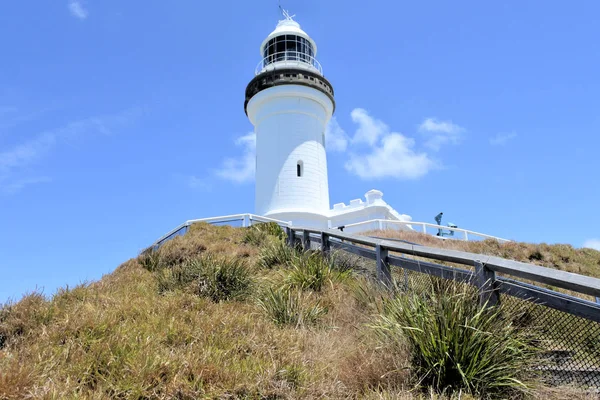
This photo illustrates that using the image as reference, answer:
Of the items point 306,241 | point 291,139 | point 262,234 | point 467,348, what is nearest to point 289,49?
point 291,139

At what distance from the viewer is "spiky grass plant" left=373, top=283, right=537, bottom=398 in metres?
3.67

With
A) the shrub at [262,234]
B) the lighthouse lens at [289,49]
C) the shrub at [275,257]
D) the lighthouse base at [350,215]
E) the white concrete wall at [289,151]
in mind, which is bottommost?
the shrub at [275,257]

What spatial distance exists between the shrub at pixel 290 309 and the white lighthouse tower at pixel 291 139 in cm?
1874

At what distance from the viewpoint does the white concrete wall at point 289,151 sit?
26031 mm

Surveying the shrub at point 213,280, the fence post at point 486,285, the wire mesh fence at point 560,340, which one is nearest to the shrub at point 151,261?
the shrub at point 213,280

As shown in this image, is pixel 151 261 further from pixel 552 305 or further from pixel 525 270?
pixel 552 305

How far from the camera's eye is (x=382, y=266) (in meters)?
6.64

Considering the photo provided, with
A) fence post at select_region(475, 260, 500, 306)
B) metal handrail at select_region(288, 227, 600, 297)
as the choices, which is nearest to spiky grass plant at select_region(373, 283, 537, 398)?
fence post at select_region(475, 260, 500, 306)

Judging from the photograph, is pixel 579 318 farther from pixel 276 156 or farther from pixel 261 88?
pixel 261 88

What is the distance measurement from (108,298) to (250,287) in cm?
214

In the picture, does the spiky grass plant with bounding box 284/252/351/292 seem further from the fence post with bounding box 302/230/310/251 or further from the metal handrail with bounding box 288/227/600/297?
the fence post with bounding box 302/230/310/251

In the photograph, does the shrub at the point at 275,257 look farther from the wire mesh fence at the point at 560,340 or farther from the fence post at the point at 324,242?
the wire mesh fence at the point at 560,340

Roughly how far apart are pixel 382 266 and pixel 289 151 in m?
20.3

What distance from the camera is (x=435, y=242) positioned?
18375 millimetres
